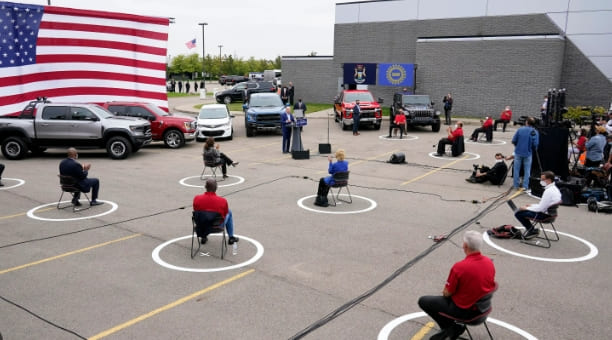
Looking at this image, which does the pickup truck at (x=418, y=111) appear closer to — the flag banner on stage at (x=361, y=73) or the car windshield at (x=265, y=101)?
the car windshield at (x=265, y=101)

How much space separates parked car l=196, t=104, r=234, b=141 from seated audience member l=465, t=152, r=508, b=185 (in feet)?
39.5

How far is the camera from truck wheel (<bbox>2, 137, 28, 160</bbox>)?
55.1ft

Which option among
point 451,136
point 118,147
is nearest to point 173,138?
point 118,147

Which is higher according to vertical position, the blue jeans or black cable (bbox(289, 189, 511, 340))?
the blue jeans

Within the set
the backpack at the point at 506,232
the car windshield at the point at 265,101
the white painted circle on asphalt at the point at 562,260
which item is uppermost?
the car windshield at the point at 265,101

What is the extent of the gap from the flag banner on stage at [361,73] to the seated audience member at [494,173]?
850 inches

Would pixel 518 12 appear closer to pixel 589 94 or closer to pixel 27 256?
pixel 589 94

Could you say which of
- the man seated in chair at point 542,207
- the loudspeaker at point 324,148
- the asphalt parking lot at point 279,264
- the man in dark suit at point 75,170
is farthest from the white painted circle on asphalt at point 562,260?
the loudspeaker at point 324,148

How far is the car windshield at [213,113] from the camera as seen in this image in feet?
72.6

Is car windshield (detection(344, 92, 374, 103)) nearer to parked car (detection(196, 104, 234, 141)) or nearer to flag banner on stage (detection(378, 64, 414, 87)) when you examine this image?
parked car (detection(196, 104, 234, 141))

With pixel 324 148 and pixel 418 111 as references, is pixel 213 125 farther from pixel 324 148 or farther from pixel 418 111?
pixel 418 111

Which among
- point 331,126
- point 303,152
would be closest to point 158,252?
point 303,152

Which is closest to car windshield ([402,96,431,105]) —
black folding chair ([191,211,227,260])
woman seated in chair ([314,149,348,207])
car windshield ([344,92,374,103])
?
car windshield ([344,92,374,103])

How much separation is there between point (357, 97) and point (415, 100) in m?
3.13
